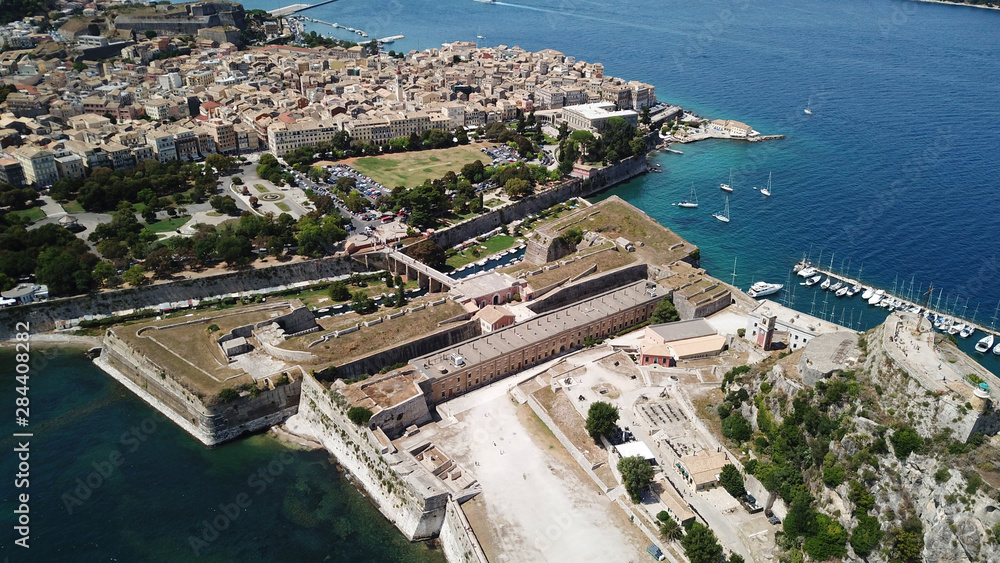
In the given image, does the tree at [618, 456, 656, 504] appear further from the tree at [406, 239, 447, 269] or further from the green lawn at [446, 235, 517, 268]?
the green lawn at [446, 235, 517, 268]

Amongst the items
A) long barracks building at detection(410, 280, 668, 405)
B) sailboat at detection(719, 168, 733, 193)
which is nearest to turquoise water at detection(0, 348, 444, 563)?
long barracks building at detection(410, 280, 668, 405)

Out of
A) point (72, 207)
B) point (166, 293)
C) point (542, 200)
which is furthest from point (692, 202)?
point (72, 207)

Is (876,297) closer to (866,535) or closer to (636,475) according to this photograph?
(866,535)

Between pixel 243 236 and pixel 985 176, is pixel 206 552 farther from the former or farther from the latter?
pixel 985 176

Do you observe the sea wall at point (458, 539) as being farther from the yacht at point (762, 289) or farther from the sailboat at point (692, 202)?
the sailboat at point (692, 202)

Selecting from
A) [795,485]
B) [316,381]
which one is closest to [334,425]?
[316,381]

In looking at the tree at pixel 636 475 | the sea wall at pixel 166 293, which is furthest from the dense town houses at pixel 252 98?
the tree at pixel 636 475
